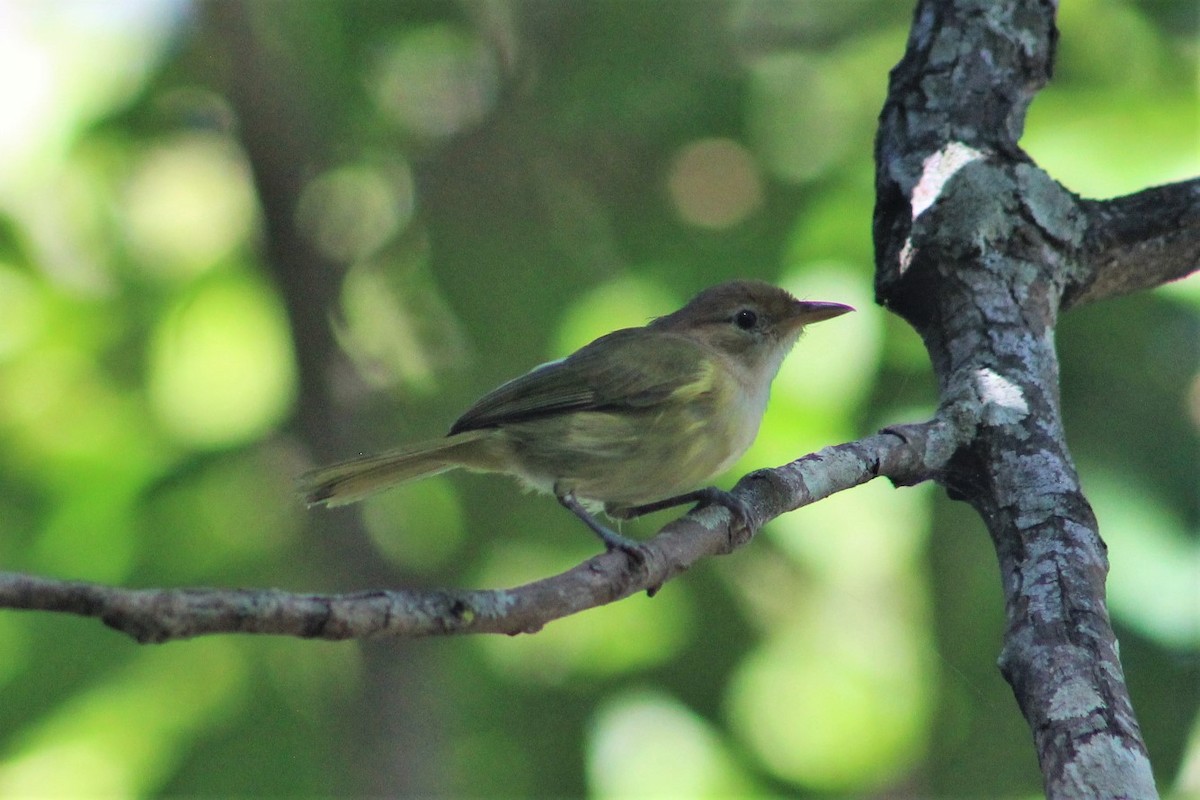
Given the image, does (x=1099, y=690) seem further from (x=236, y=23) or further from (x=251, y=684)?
(x=236, y=23)

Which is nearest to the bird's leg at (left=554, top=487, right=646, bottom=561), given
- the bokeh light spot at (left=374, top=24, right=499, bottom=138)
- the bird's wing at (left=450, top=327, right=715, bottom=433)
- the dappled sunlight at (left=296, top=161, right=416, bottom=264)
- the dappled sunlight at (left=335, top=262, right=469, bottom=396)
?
the bird's wing at (left=450, top=327, right=715, bottom=433)

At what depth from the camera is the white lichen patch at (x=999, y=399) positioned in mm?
2586

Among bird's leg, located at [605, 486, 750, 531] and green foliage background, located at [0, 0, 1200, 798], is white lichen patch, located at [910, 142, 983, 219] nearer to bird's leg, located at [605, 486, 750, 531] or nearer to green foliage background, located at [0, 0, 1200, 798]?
green foliage background, located at [0, 0, 1200, 798]

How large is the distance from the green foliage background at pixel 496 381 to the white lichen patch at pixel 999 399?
0.66m

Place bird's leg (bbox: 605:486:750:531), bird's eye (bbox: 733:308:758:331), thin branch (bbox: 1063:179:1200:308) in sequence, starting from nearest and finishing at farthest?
bird's leg (bbox: 605:486:750:531), thin branch (bbox: 1063:179:1200:308), bird's eye (bbox: 733:308:758:331)

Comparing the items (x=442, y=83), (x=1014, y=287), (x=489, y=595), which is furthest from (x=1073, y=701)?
(x=442, y=83)

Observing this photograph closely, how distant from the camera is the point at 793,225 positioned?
3.79 m

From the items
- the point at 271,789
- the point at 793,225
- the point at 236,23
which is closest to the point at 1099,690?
the point at 793,225

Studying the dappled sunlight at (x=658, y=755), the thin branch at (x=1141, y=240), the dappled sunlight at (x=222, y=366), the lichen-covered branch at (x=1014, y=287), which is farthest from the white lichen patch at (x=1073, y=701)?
the dappled sunlight at (x=222, y=366)

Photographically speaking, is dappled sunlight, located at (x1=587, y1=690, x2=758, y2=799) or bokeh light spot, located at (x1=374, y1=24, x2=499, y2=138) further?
bokeh light spot, located at (x1=374, y1=24, x2=499, y2=138)

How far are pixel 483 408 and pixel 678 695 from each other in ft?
3.64

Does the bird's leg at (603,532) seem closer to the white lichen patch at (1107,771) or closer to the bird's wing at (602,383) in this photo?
the bird's wing at (602,383)

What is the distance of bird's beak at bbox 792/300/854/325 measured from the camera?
151 inches

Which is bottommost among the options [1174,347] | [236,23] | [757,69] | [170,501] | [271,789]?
[271,789]
